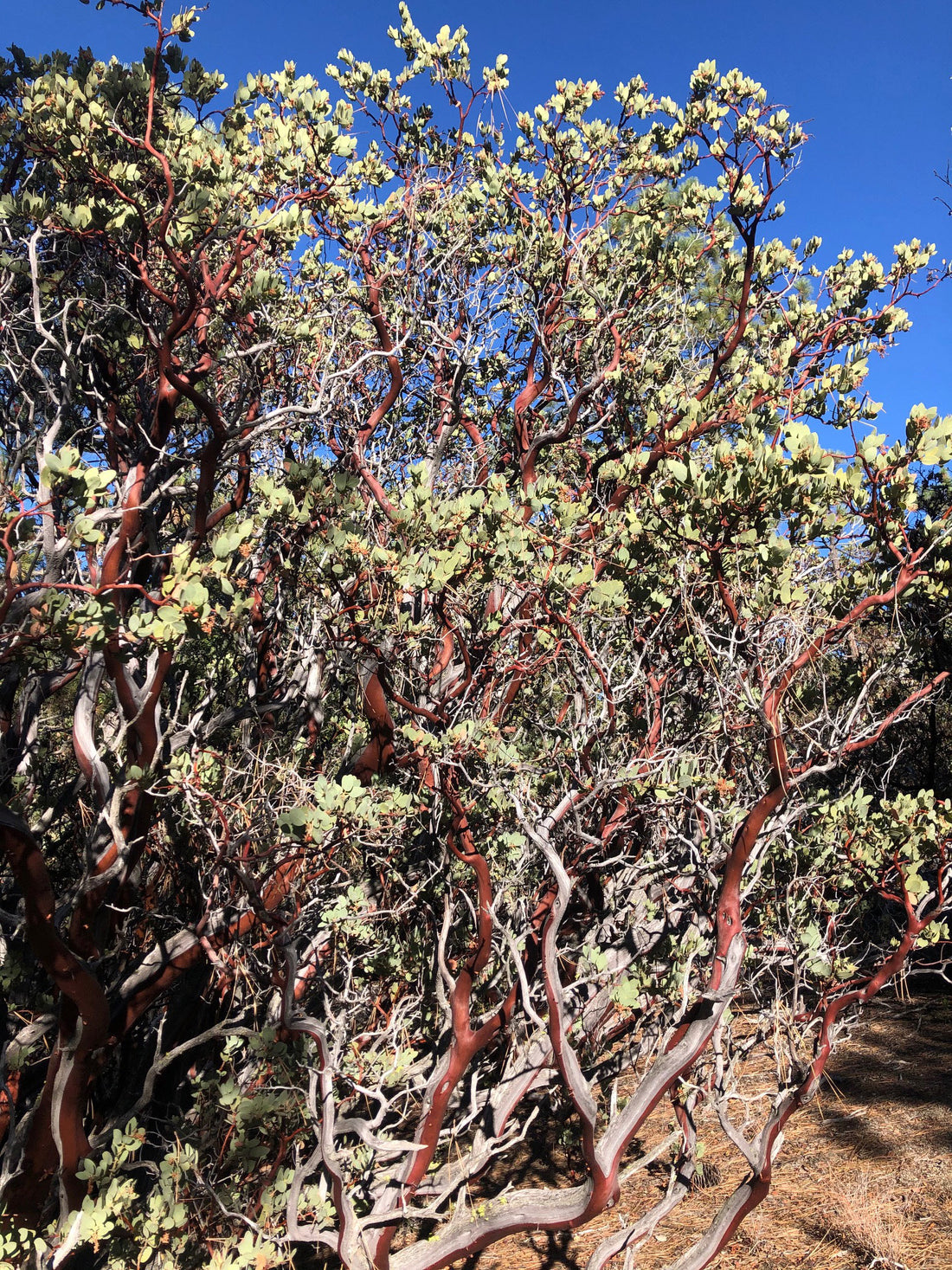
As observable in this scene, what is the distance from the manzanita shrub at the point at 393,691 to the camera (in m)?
4.07

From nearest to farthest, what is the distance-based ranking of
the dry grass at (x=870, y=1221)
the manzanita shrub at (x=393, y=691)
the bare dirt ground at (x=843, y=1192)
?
1. the manzanita shrub at (x=393, y=691)
2. the dry grass at (x=870, y=1221)
3. the bare dirt ground at (x=843, y=1192)

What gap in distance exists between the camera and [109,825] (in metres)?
4.51

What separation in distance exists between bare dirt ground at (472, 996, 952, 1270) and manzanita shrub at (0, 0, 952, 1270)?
0.53 metres

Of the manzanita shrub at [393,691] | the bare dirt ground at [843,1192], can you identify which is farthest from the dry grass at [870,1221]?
the manzanita shrub at [393,691]

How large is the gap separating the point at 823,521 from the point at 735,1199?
3.33 meters

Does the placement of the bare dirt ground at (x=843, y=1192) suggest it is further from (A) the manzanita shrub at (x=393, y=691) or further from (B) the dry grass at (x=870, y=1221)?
(A) the manzanita shrub at (x=393, y=691)

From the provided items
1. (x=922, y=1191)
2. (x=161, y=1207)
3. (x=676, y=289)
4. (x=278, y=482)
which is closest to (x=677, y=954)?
(x=922, y=1191)

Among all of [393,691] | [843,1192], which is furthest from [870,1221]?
[393,691]

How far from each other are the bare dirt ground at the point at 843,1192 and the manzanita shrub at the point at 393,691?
53 cm

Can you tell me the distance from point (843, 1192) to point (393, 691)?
440cm

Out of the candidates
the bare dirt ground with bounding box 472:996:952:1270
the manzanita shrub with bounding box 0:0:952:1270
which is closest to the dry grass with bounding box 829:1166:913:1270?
the bare dirt ground with bounding box 472:996:952:1270

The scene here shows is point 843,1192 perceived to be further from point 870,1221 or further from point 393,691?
point 393,691

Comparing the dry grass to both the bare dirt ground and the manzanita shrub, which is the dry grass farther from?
the manzanita shrub

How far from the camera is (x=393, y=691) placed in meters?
4.54
